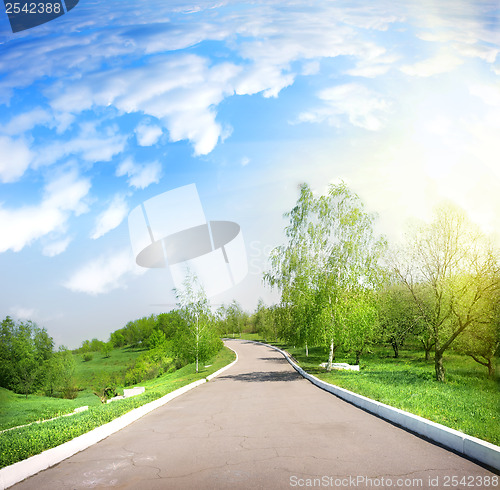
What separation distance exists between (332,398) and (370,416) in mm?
3670

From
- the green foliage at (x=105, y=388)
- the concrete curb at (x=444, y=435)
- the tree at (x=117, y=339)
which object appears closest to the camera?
the concrete curb at (x=444, y=435)

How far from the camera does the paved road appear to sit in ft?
16.8

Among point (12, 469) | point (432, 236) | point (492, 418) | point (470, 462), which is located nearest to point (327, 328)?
point (432, 236)

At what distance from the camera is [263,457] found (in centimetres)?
617

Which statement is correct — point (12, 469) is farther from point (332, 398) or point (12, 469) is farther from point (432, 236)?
point (432, 236)

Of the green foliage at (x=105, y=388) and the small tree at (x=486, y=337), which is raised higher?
the small tree at (x=486, y=337)

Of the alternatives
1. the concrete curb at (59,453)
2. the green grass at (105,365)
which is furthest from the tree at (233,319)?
the concrete curb at (59,453)

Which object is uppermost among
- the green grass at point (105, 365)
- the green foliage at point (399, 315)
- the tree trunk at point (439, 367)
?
the green foliage at point (399, 315)

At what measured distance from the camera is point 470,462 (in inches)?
221

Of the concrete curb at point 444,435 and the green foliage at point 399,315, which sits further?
the green foliage at point 399,315

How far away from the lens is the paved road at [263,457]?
5.12 meters

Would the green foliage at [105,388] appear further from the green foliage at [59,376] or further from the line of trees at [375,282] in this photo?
the line of trees at [375,282]

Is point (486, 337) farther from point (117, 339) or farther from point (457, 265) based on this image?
point (117, 339)

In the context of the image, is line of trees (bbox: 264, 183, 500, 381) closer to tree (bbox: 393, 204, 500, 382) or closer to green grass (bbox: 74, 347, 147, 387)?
tree (bbox: 393, 204, 500, 382)
